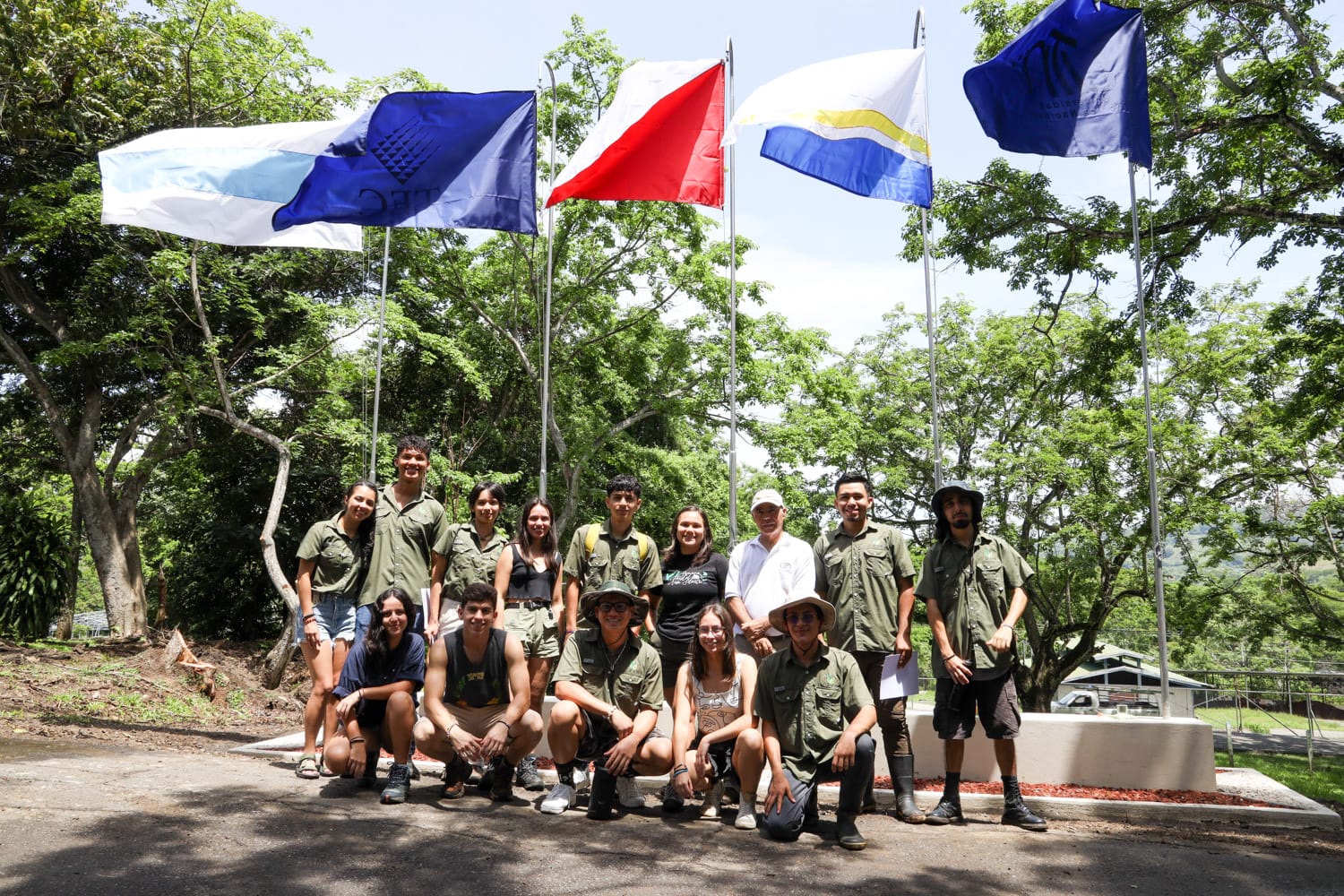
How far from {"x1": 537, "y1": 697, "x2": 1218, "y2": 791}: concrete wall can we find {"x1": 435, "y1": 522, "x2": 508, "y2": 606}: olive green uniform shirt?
1054mm

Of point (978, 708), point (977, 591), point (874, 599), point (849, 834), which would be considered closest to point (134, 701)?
point (874, 599)

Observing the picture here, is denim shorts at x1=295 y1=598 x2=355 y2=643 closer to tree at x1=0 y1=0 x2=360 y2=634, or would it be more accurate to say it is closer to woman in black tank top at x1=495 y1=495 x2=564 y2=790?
woman in black tank top at x1=495 y1=495 x2=564 y2=790

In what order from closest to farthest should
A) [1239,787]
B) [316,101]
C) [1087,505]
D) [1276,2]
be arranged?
[1239,787], [1276,2], [316,101], [1087,505]

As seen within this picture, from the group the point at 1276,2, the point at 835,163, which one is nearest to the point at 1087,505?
the point at 1276,2

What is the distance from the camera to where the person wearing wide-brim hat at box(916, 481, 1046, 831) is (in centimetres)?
537

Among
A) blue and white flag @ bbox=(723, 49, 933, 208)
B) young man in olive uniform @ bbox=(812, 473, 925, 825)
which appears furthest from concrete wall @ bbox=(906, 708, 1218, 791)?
blue and white flag @ bbox=(723, 49, 933, 208)

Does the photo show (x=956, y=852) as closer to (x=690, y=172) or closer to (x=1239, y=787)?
(x=1239, y=787)

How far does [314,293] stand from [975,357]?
640 inches

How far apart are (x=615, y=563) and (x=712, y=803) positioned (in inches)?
59.8

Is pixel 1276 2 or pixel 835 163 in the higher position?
pixel 1276 2

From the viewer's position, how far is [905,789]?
5.46 m

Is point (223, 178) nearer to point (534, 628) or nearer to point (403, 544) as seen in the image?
point (403, 544)

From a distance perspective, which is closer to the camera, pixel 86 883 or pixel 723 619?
pixel 86 883

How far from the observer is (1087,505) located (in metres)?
19.8
